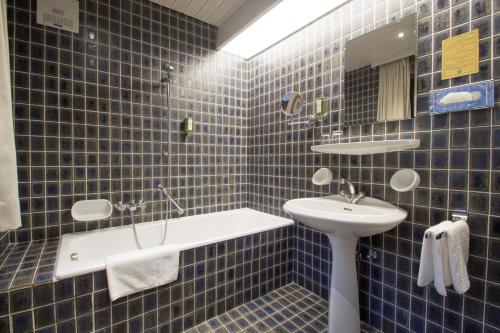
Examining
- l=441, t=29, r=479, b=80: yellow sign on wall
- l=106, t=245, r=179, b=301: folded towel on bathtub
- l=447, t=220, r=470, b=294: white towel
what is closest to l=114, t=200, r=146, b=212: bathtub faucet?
l=106, t=245, r=179, b=301: folded towel on bathtub

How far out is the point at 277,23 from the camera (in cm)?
184

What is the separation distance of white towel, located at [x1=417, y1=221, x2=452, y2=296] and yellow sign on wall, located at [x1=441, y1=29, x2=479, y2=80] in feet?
2.32

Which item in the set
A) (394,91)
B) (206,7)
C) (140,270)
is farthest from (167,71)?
(394,91)

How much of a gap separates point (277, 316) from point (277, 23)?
7.00 ft

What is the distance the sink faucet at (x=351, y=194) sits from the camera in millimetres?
1440

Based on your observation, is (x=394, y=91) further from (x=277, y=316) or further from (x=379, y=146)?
(x=277, y=316)

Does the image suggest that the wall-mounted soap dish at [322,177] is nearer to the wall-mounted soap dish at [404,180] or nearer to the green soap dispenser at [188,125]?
the wall-mounted soap dish at [404,180]

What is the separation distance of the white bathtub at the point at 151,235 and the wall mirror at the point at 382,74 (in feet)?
3.42

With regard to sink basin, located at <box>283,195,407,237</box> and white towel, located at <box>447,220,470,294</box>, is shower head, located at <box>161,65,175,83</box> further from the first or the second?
white towel, located at <box>447,220,470,294</box>

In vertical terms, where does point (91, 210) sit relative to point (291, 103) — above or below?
below

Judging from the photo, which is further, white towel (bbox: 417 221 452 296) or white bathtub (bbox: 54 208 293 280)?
white bathtub (bbox: 54 208 293 280)

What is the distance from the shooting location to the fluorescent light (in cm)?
162

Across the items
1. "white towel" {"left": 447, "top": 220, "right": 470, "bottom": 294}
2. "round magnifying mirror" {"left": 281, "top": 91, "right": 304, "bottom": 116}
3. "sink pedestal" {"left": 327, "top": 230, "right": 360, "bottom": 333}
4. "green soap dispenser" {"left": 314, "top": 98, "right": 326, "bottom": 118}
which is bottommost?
"sink pedestal" {"left": 327, "top": 230, "right": 360, "bottom": 333}

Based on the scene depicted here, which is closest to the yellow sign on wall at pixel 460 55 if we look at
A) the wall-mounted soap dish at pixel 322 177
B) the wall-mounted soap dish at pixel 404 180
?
the wall-mounted soap dish at pixel 404 180
